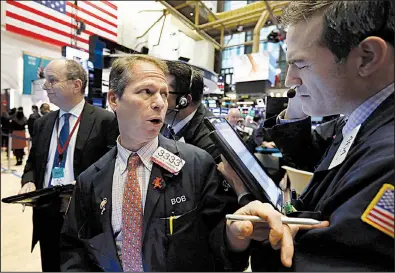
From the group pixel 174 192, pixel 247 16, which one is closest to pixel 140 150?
pixel 174 192

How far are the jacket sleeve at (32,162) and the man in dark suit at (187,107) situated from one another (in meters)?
0.75

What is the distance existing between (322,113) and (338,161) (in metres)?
0.10

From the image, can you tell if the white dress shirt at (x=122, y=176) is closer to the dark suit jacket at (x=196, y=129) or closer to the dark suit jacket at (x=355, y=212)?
the dark suit jacket at (x=196, y=129)

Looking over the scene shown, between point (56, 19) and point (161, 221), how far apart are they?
2.17 metres

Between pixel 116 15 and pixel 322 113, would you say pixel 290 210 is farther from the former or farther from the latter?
pixel 116 15

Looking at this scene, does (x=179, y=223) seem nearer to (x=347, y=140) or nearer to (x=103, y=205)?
(x=103, y=205)

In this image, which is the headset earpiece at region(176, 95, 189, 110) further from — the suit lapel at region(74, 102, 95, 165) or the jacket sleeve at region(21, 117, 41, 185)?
the jacket sleeve at region(21, 117, 41, 185)

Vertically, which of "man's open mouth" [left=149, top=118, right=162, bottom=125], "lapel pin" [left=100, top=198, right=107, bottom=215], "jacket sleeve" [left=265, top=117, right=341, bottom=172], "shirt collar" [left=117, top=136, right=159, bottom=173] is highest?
"man's open mouth" [left=149, top=118, right=162, bottom=125]

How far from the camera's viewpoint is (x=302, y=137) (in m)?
0.70

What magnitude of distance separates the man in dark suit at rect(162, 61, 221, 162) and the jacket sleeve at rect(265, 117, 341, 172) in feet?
0.75

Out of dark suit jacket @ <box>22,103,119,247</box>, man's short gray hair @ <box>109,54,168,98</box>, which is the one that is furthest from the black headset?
dark suit jacket @ <box>22,103,119,247</box>

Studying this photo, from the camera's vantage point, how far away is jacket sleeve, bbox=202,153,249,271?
564mm

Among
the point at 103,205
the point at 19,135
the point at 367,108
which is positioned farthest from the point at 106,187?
the point at 19,135

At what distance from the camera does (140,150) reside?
31.6 inches
